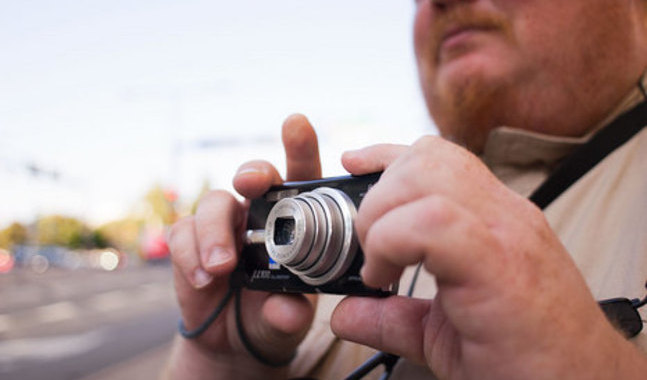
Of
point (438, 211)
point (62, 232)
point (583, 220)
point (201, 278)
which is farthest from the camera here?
point (62, 232)

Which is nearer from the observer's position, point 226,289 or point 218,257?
point 218,257

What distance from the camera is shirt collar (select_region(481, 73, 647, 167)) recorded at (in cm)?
108

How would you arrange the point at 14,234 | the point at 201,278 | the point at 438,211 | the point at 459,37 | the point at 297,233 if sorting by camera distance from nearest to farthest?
the point at 438,211 → the point at 297,233 → the point at 201,278 → the point at 459,37 → the point at 14,234

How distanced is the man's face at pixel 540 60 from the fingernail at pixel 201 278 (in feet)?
2.45

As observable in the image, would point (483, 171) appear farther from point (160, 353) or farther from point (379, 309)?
A: point (160, 353)

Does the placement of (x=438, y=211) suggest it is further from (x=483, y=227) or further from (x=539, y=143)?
(x=539, y=143)

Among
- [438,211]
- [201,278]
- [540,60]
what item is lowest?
[201,278]

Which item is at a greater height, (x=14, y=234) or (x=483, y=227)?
(x=483, y=227)

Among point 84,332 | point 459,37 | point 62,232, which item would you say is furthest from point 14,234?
point 459,37

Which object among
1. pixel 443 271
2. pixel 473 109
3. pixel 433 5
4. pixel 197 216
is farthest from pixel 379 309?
pixel 433 5

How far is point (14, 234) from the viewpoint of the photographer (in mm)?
46188

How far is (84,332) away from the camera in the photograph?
762 centimetres

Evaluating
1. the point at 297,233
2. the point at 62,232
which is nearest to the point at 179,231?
the point at 297,233

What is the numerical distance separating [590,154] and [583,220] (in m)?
0.16
